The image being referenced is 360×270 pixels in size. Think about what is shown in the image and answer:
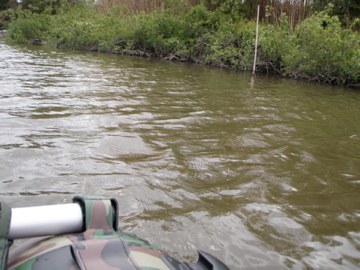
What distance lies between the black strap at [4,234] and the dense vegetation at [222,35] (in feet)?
35.5

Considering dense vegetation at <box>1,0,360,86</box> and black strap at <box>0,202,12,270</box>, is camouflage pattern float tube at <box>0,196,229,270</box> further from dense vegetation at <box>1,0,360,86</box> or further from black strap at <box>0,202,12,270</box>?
dense vegetation at <box>1,0,360,86</box>

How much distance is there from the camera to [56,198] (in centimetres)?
279

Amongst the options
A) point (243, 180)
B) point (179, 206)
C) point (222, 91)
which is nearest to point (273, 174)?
point (243, 180)

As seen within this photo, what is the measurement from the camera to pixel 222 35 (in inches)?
582

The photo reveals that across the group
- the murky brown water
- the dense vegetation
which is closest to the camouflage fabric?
the murky brown water

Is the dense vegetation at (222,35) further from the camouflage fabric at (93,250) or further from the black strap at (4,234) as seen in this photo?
the black strap at (4,234)

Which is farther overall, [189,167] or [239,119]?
[239,119]

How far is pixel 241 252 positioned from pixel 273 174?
4.61 ft

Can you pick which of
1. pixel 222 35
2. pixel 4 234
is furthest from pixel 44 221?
pixel 222 35

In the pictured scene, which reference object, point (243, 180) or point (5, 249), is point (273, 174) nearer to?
point (243, 180)

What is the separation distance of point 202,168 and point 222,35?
40.2 feet

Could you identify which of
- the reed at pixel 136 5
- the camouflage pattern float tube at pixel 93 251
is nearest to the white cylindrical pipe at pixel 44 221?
the camouflage pattern float tube at pixel 93 251

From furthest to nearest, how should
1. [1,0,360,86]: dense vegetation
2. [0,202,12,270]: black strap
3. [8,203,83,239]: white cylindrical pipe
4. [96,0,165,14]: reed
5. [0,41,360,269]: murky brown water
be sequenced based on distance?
[96,0,165,14]: reed
[1,0,360,86]: dense vegetation
[0,41,360,269]: murky brown water
[8,203,83,239]: white cylindrical pipe
[0,202,12,270]: black strap

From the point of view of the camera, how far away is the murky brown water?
2.45 meters
